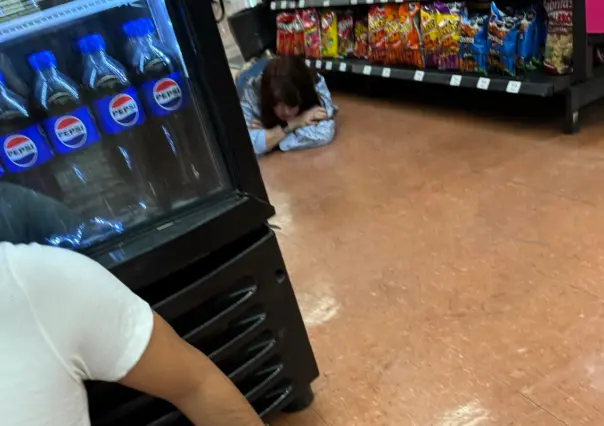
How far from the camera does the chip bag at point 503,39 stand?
2.92 meters

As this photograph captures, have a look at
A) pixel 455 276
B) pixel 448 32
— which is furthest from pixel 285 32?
pixel 455 276

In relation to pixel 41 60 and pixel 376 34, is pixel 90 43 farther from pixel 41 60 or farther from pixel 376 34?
pixel 376 34

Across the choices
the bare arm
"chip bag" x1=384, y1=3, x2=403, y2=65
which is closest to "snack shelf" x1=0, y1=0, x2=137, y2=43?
the bare arm

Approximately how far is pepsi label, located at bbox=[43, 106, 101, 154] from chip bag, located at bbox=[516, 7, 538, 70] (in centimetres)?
230

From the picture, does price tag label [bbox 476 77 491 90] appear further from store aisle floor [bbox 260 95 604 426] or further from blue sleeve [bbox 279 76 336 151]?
blue sleeve [bbox 279 76 336 151]

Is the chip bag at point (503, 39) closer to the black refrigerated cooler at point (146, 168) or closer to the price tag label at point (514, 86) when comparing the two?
the price tag label at point (514, 86)

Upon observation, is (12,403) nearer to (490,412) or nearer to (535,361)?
(490,412)

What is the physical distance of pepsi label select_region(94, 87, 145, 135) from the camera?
1213 millimetres

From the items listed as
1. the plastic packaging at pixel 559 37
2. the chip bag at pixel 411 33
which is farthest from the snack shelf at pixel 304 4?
the plastic packaging at pixel 559 37

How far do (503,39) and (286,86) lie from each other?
117cm

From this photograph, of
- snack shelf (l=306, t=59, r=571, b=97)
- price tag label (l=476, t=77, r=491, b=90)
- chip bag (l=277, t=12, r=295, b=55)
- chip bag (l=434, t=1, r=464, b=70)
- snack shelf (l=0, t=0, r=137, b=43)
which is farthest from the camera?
chip bag (l=277, t=12, r=295, b=55)

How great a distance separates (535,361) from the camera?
1.58 meters

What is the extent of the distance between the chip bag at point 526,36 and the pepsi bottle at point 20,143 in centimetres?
238

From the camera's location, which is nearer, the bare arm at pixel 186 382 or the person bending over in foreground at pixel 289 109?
the bare arm at pixel 186 382
